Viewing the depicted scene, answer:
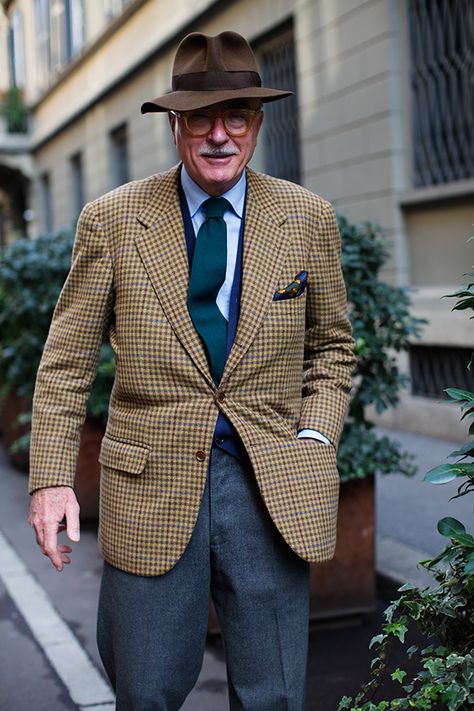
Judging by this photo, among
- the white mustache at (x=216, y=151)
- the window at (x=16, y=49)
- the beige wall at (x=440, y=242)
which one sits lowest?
the white mustache at (x=216, y=151)

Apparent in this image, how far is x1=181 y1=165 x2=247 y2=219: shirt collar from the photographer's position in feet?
8.04

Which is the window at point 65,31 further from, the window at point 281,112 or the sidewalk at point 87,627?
the sidewalk at point 87,627

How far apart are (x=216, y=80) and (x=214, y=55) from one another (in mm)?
72

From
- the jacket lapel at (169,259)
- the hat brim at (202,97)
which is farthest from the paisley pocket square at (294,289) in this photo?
the hat brim at (202,97)

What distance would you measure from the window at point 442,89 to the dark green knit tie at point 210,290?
6.50 meters

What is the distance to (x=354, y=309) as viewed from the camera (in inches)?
178

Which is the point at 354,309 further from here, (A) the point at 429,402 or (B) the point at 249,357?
(A) the point at 429,402

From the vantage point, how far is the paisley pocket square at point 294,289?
2.43 meters

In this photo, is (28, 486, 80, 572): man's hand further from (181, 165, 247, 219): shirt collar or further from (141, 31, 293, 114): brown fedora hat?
(141, 31, 293, 114): brown fedora hat

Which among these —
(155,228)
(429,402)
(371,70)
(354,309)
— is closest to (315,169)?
(371,70)

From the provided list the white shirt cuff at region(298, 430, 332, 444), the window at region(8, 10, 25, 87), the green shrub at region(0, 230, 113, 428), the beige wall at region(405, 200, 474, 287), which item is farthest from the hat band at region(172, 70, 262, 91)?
the window at region(8, 10, 25, 87)

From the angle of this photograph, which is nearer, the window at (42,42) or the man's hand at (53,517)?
the man's hand at (53,517)

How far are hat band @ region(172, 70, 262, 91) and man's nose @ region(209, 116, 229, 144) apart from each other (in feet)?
0.26

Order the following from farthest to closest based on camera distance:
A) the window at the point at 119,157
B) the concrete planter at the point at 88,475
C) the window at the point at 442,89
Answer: the window at the point at 119,157 → the window at the point at 442,89 → the concrete planter at the point at 88,475
